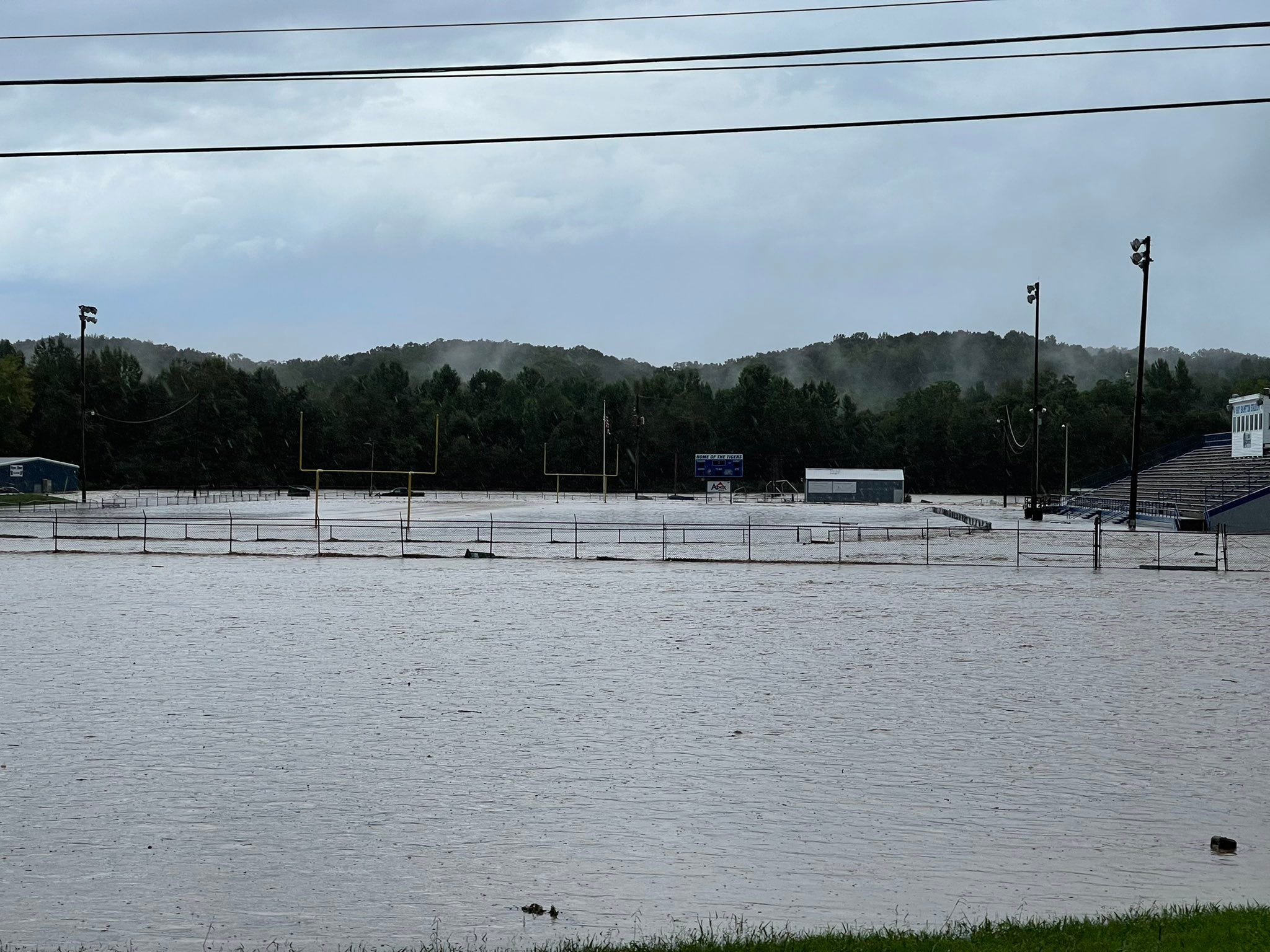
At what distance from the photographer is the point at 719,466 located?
117 meters

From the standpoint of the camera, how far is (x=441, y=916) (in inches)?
299

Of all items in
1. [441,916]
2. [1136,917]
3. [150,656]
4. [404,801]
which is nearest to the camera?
[1136,917]

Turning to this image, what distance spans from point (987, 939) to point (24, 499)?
290ft

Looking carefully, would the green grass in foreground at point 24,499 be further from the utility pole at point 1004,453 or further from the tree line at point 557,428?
the utility pole at point 1004,453

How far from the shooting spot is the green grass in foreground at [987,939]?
633 cm

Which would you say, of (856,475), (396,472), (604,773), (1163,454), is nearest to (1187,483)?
(1163,454)

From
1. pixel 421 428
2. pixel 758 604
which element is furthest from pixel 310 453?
pixel 758 604

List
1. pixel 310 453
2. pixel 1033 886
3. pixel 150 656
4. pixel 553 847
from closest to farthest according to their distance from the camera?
pixel 1033 886, pixel 553 847, pixel 150 656, pixel 310 453

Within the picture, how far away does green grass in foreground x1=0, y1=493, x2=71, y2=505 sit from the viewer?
259 feet

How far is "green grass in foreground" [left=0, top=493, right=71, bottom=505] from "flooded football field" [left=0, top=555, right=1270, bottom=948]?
63634 millimetres

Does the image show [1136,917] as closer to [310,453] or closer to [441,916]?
[441,916]

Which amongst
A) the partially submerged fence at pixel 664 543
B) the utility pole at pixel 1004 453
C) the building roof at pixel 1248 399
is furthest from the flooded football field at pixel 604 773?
the utility pole at pixel 1004 453

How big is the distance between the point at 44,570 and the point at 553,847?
27.5 meters

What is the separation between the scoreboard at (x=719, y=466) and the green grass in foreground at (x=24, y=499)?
56.1 m
